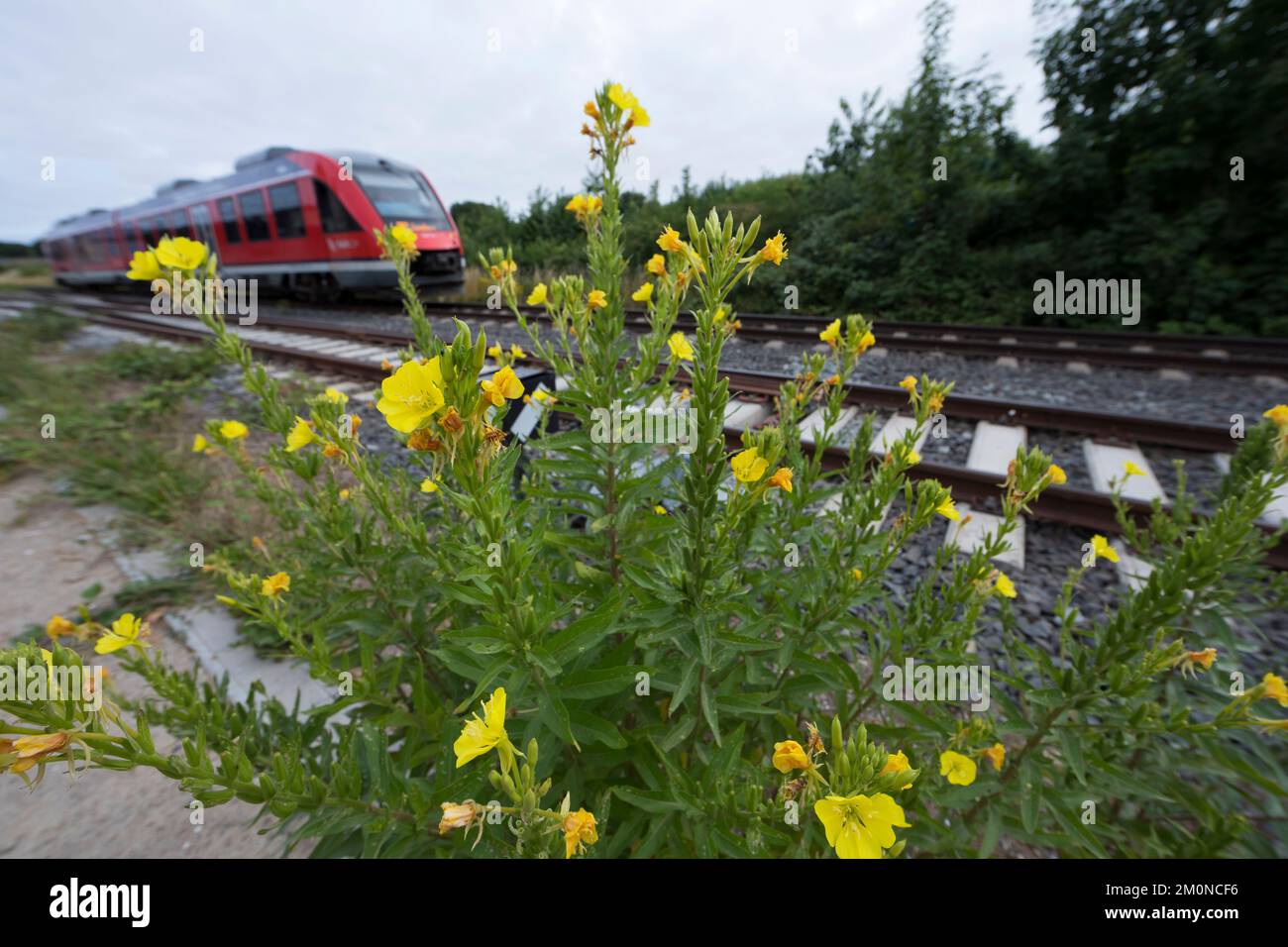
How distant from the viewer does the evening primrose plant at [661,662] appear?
1002 mm

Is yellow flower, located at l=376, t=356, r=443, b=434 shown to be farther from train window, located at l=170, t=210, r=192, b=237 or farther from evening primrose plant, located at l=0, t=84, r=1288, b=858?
train window, located at l=170, t=210, r=192, b=237

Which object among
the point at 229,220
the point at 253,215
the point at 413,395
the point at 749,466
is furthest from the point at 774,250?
the point at 229,220

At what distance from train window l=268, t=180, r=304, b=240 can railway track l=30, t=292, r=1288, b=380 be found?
5.00m

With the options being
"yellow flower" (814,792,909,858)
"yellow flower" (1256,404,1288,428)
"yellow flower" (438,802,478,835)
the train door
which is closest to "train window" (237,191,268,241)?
the train door

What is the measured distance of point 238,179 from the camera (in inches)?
479

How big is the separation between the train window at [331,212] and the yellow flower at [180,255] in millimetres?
10233

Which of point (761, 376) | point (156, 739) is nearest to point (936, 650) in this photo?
point (156, 739)

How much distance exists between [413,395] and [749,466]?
686 millimetres

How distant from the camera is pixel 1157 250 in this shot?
30.6 ft

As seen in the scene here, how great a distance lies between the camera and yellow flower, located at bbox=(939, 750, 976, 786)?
146 centimetres

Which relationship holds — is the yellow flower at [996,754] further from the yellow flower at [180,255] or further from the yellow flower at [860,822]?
the yellow flower at [180,255]

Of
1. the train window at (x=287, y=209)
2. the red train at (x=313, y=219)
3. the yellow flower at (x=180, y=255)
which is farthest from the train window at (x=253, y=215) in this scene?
the yellow flower at (x=180, y=255)

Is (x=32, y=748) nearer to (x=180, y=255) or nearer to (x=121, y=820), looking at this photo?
(x=180, y=255)

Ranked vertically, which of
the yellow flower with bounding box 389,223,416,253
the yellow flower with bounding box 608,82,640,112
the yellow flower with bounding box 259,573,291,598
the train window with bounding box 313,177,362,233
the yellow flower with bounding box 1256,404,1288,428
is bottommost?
the yellow flower with bounding box 259,573,291,598
